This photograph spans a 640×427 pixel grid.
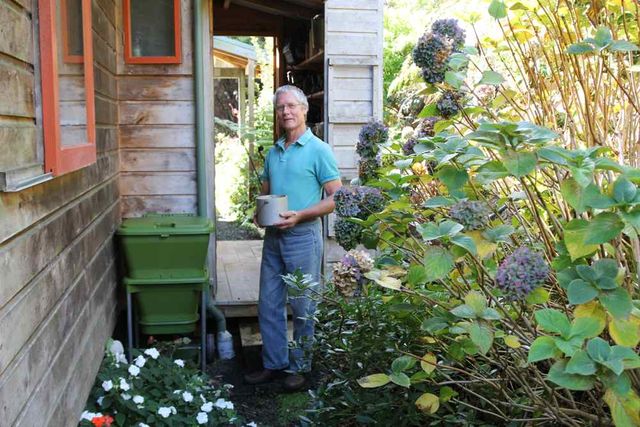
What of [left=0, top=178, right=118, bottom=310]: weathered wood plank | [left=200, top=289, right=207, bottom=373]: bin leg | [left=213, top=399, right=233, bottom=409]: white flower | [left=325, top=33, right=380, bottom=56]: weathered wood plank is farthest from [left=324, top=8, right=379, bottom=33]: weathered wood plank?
[left=213, top=399, right=233, bottom=409]: white flower

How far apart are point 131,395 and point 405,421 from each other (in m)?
1.59

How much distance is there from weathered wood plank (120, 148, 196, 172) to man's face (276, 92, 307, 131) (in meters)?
0.85

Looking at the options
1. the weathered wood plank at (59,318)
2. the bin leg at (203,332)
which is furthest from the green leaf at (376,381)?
the bin leg at (203,332)

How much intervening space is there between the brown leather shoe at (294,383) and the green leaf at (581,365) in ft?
9.86

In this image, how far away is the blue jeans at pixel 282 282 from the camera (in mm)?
4004

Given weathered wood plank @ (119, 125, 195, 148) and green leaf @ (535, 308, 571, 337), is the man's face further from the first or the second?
green leaf @ (535, 308, 571, 337)

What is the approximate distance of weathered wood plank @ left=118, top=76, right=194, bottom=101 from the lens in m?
4.51

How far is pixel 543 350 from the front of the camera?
1309 millimetres

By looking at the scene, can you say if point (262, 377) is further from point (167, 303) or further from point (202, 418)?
point (202, 418)

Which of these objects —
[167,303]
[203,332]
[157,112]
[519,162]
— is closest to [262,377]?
[203,332]

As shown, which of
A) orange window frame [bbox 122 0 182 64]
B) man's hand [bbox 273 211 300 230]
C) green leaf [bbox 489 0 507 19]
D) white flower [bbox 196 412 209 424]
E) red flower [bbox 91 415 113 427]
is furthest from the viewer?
orange window frame [bbox 122 0 182 64]

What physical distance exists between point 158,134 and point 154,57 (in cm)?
49

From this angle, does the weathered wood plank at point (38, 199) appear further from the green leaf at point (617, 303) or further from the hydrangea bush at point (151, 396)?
the green leaf at point (617, 303)

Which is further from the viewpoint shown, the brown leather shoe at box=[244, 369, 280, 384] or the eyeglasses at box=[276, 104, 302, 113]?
the brown leather shoe at box=[244, 369, 280, 384]
